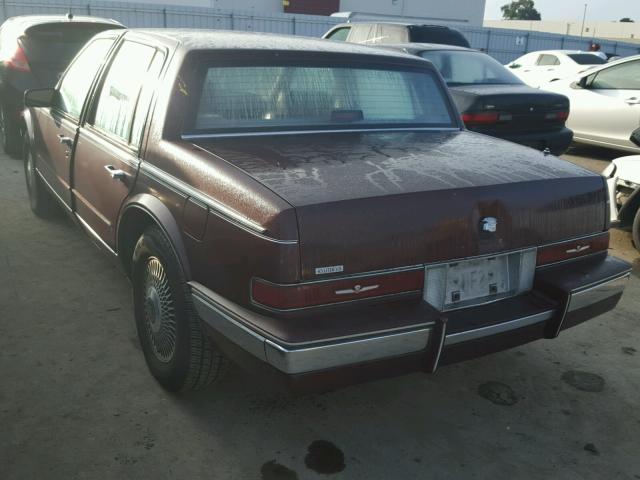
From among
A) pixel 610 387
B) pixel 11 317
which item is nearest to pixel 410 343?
pixel 610 387

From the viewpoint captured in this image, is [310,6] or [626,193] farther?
[310,6]

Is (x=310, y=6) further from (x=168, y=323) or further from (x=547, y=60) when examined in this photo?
(x=168, y=323)

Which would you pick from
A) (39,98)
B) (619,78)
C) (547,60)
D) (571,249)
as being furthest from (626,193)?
(547,60)

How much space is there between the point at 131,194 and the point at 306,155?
940 millimetres

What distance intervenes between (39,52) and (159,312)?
18.3 feet

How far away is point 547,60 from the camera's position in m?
16.5

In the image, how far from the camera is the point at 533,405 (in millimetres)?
3113

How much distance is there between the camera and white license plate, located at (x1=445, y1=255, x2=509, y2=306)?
254 cm

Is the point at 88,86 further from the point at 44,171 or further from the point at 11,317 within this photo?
the point at 11,317

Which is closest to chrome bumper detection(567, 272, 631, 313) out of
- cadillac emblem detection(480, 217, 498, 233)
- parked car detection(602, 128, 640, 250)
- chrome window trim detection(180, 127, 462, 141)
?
cadillac emblem detection(480, 217, 498, 233)

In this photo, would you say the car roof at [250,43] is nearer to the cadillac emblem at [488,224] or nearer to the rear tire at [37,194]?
the cadillac emblem at [488,224]

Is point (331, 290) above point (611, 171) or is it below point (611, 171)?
above

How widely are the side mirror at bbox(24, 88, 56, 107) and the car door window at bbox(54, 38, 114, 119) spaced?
0.18ft

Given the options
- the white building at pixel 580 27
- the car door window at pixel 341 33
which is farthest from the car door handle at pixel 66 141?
the white building at pixel 580 27
